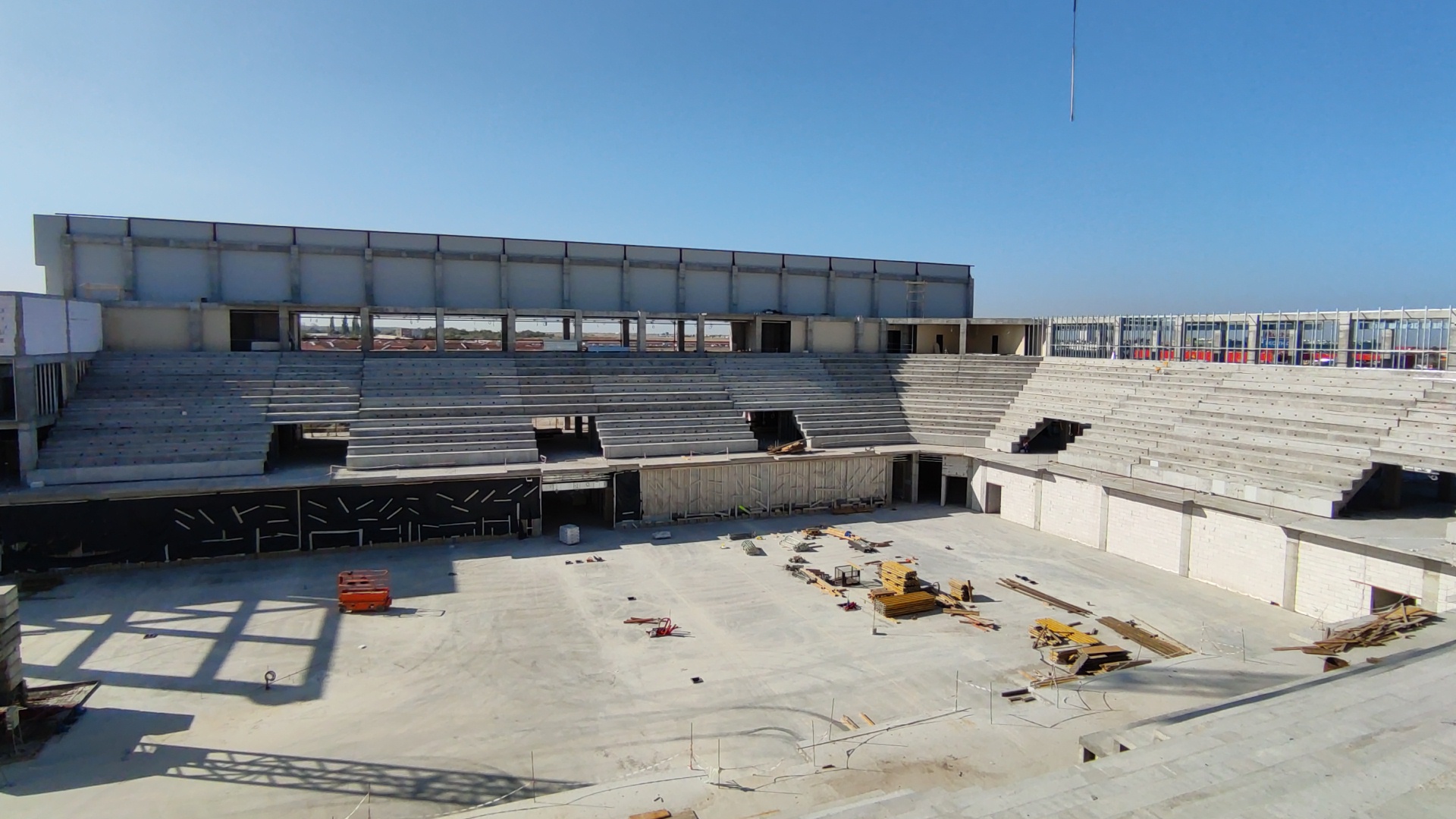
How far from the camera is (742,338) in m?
37.0

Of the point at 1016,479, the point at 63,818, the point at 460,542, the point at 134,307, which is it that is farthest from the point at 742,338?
the point at 63,818

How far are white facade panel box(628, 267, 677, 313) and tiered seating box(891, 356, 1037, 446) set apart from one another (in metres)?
10.1

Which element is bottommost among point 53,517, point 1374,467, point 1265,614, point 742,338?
point 1265,614

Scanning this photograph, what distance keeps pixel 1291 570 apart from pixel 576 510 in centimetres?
1911

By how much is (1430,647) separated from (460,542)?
20.4 m

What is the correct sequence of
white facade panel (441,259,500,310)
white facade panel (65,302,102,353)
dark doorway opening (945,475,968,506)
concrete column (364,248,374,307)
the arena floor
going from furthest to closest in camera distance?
white facade panel (441,259,500,310), concrete column (364,248,374,307), dark doorway opening (945,475,968,506), white facade panel (65,302,102,353), the arena floor

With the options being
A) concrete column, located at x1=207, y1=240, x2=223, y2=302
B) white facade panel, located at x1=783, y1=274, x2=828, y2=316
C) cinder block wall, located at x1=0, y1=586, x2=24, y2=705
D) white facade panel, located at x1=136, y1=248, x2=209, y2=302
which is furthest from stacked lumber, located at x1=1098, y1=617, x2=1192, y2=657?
white facade panel, located at x1=136, y1=248, x2=209, y2=302

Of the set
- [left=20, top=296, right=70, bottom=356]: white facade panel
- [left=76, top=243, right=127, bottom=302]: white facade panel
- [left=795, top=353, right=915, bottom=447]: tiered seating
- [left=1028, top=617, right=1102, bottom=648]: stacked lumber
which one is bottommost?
[left=1028, top=617, right=1102, bottom=648]: stacked lumber

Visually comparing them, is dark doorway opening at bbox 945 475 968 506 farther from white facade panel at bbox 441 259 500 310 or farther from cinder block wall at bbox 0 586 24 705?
cinder block wall at bbox 0 586 24 705

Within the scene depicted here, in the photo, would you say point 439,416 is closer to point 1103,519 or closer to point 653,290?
point 653,290

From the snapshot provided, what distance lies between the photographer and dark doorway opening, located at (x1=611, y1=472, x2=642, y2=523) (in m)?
23.3

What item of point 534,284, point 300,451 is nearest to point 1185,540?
point 534,284

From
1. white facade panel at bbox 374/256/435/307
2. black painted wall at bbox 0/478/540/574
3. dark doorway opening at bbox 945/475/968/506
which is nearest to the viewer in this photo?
black painted wall at bbox 0/478/540/574

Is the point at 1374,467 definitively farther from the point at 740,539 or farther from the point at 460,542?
the point at 460,542
